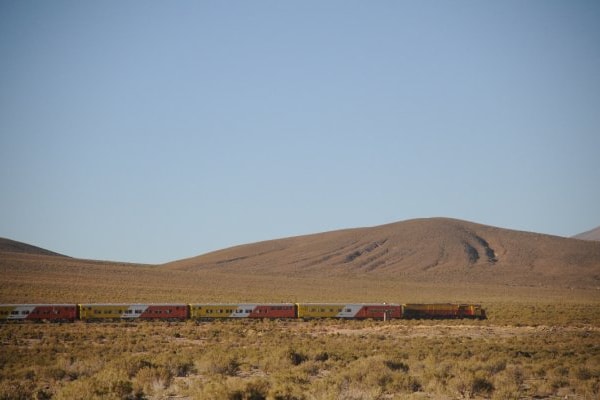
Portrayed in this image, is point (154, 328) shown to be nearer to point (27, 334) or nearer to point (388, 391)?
point (27, 334)

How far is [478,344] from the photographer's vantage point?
31.4 metres

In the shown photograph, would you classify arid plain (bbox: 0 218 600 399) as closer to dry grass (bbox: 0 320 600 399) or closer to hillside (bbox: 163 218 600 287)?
dry grass (bbox: 0 320 600 399)

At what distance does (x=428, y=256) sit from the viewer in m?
152

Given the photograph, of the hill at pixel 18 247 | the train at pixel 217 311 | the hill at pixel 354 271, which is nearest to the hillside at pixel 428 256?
the hill at pixel 354 271

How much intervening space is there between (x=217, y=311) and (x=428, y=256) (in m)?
108

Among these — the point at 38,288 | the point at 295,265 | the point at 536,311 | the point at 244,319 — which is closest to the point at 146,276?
the point at 38,288

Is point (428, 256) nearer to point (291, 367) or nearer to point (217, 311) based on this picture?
point (217, 311)

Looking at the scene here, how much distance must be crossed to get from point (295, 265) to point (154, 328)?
114053 millimetres

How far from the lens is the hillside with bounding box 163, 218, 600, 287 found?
135 metres

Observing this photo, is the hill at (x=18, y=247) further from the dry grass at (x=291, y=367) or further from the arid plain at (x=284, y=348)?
the dry grass at (x=291, y=367)

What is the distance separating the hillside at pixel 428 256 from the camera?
135 m

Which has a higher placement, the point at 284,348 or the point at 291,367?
the point at 284,348

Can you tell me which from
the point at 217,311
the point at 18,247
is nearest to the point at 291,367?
the point at 217,311

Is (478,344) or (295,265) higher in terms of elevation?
(295,265)
